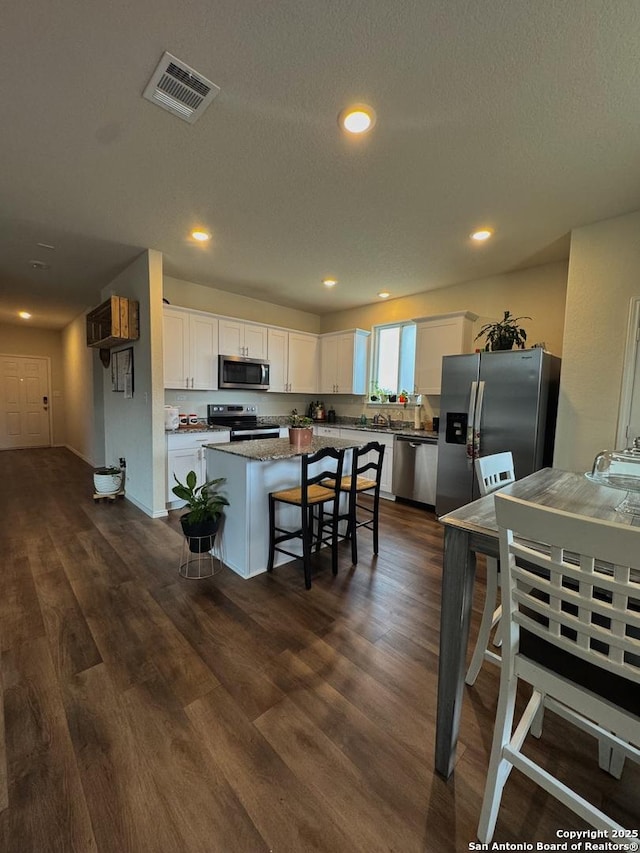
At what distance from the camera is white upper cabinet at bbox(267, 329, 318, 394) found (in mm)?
5316

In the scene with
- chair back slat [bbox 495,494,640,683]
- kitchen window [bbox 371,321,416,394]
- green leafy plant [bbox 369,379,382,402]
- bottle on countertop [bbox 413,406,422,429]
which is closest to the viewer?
chair back slat [bbox 495,494,640,683]

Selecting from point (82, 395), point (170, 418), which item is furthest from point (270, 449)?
point (82, 395)

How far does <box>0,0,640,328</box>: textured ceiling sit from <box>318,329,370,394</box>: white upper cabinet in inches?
76.1

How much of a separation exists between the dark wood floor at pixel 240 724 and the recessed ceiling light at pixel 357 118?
2831mm

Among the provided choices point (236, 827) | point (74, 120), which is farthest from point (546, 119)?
point (236, 827)

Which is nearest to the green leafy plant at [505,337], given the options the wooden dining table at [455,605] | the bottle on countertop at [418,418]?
the bottle on countertop at [418,418]

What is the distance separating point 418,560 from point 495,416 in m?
1.59

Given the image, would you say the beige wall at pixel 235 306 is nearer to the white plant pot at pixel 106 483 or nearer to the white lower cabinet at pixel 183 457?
the white lower cabinet at pixel 183 457

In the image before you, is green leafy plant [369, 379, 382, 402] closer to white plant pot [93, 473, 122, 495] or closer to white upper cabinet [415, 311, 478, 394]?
white upper cabinet [415, 311, 478, 394]

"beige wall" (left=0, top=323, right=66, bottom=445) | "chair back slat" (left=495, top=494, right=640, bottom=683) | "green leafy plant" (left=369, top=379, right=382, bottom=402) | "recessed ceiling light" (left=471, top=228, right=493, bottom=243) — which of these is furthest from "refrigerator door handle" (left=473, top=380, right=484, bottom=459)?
"beige wall" (left=0, top=323, right=66, bottom=445)

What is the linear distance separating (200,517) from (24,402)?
309 inches

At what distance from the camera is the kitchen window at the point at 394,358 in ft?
16.7

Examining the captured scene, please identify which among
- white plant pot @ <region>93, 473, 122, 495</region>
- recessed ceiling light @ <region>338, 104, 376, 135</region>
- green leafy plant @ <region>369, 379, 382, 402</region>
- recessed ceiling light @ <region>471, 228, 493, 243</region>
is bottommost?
white plant pot @ <region>93, 473, 122, 495</region>

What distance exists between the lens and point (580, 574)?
0.83 metres
